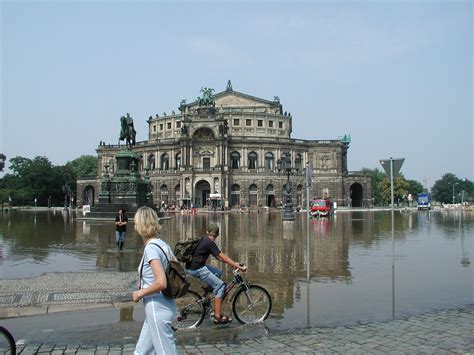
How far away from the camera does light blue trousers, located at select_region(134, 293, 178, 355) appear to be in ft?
14.8

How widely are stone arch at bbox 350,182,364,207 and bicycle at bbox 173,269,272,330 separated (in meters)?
92.1

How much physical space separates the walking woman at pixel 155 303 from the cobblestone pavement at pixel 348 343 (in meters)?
1.43

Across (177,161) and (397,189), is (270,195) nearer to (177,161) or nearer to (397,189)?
(177,161)

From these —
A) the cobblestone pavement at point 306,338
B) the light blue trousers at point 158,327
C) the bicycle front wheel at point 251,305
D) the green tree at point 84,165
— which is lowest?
the cobblestone pavement at point 306,338

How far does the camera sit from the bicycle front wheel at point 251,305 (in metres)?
7.39

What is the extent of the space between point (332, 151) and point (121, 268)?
84.2 metres

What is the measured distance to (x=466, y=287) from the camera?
1000cm

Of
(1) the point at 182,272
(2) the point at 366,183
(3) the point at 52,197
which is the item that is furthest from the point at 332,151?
(1) the point at 182,272

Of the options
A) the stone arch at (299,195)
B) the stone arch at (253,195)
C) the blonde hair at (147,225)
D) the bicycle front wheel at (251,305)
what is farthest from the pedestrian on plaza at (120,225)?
the stone arch at (299,195)

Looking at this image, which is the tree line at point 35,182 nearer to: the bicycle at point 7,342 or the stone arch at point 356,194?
the stone arch at point 356,194

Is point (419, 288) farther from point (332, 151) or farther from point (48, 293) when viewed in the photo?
point (332, 151)

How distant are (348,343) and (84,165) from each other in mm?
136818

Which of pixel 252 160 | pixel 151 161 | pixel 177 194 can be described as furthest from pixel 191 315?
pixel 151 161

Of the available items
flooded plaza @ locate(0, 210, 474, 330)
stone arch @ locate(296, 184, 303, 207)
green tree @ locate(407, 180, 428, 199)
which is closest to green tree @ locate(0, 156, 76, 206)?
stone arch @ locate(296, 184, 303, 207)
